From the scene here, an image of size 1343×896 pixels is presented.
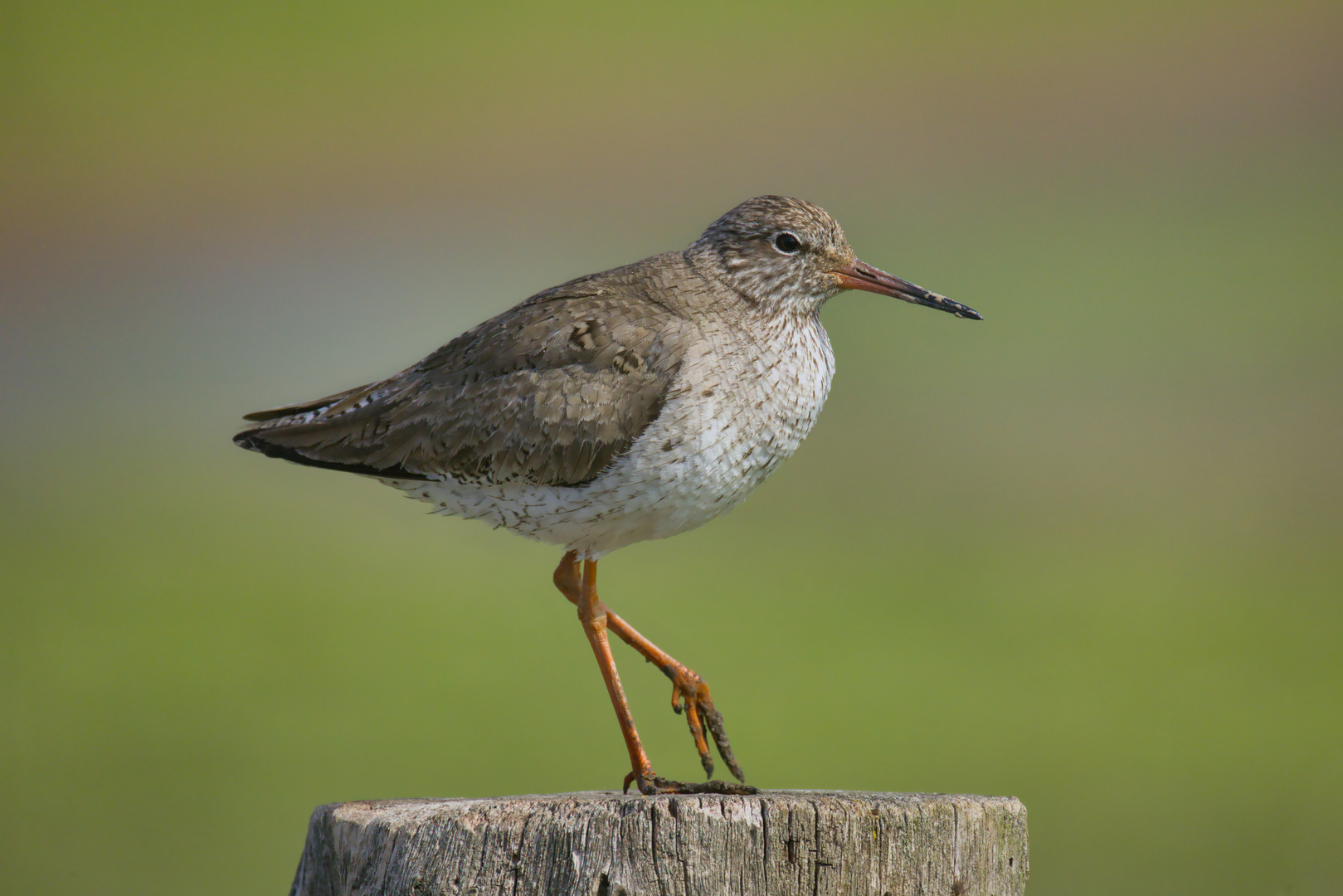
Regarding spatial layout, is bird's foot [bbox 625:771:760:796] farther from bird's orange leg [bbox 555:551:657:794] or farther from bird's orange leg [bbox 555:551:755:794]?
bird's orange leg [bbox 555:551:755:794]

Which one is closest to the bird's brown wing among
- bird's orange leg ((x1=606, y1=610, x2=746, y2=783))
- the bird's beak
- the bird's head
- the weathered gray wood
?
the bird's head

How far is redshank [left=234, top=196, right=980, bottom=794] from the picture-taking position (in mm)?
5180

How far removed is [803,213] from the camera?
228 inches

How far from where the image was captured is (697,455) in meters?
5.11

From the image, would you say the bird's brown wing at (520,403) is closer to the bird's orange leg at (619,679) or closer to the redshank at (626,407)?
the redshank at (626,407)

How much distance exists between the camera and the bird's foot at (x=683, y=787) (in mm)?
4457

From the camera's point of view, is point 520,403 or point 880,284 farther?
point 880,284

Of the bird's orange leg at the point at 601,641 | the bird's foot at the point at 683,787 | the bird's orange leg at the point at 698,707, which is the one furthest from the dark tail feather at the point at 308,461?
the bird's foot at the point at 683,787

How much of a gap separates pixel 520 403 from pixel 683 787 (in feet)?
6.67

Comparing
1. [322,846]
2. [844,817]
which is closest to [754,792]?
[844,817]

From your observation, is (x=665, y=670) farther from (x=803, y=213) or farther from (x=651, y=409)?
(x=803, y=213)

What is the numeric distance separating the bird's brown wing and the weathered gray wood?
190cm

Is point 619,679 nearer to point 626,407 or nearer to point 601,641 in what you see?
point 601,641

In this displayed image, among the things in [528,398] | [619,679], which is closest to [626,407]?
[528,398]
